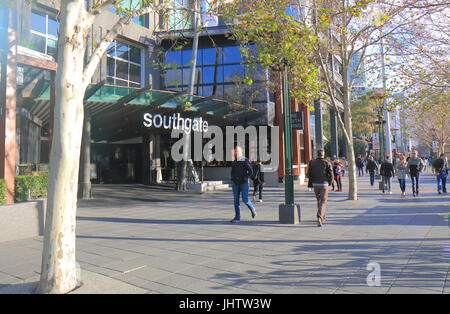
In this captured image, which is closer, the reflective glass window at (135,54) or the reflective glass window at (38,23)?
the reflective glass window at (38,23)

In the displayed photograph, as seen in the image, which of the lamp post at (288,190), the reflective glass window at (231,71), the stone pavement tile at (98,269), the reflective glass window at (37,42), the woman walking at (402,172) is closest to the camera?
the stone pavement tile at (98,269)

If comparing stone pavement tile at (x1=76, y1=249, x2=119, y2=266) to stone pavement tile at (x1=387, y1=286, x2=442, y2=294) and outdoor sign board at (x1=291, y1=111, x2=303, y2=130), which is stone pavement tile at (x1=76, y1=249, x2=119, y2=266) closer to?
stone pavement tile at (x1=387, y1=286, x2=442, y2=294)

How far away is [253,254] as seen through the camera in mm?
5547

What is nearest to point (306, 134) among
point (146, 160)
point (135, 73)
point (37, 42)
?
point (146, 160)

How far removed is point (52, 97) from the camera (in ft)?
30.2

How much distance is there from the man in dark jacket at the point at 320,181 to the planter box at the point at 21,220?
636 cm

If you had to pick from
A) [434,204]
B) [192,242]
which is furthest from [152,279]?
[434,204]

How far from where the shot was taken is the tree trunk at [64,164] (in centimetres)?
374

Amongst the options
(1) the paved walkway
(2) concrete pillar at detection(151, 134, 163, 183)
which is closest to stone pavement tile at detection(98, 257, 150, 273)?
(1) the paved walkway

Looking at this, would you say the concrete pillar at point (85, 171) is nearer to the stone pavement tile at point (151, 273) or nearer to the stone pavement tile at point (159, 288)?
the stone pavement tile at point (151, 273)

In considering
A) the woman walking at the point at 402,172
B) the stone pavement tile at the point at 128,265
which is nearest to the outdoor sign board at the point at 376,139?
the woman walking at the point at 402,172

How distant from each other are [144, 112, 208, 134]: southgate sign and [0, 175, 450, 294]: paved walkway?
7890 mm

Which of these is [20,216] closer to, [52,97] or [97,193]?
[52,97]

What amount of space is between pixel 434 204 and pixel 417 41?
5405 mm
